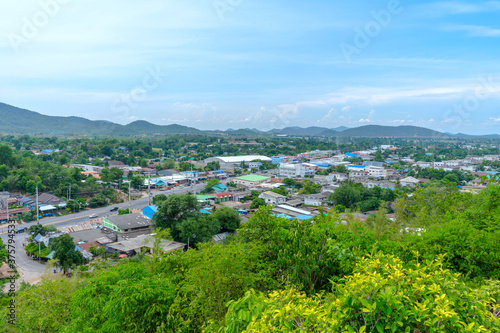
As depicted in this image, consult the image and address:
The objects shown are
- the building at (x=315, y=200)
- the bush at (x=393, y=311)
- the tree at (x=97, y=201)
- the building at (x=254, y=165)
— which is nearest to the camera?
the bush at (x=393, y=311)

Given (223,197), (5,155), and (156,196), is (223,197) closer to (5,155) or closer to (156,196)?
(156,196)

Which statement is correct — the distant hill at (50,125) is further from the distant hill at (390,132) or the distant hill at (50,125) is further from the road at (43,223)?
the distant hill at (390,132)

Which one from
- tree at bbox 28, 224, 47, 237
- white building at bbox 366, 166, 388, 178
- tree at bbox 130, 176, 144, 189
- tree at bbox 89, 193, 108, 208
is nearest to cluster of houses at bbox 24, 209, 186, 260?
tree at bbox 28, 224, 47, 237

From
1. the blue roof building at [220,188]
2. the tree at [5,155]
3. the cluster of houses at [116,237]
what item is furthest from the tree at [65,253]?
the tree at [5,155]

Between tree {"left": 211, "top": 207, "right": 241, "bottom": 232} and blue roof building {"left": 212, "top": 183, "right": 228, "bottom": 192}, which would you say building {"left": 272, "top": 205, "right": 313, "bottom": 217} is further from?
blue roof building {"left": 212, "top": 183, "right": 228, "bottom": 192}

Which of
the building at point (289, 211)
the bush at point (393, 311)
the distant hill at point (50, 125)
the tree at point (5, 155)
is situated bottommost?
the building at point (289, 211)

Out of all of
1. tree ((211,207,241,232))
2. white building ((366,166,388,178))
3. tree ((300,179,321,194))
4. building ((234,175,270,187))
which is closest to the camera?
tree ((211,207,241,232))
